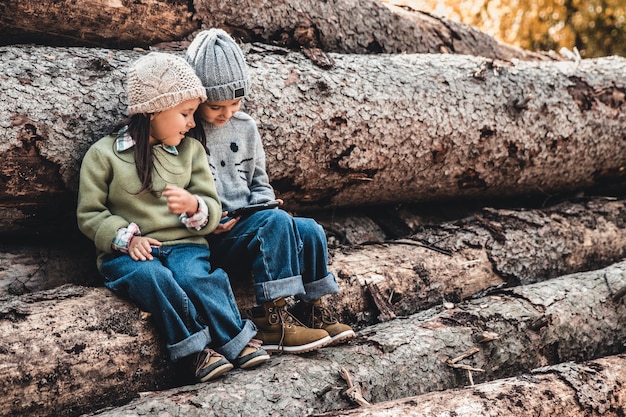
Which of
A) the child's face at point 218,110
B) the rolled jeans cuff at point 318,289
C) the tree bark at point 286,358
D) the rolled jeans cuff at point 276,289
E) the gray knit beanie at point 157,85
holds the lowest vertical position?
the tree bark at point 286,358

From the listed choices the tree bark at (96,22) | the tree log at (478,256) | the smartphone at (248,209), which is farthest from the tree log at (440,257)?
the tree bark at (96,22)

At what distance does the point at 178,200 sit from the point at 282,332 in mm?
643

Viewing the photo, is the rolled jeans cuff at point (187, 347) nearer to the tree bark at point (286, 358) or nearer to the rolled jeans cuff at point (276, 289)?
the tree bark at point (286, 358)

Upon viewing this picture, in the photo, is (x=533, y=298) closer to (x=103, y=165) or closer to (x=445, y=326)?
(x=445, y=326)

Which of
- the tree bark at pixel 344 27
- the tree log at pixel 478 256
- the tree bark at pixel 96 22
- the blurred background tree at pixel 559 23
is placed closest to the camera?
the tree bark at pixel 96 22

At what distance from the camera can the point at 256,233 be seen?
3.13 meters

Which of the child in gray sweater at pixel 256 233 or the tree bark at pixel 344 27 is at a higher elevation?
the tree bark at pixel 344 27

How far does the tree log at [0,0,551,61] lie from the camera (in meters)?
3.58

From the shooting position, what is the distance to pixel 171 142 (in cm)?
309

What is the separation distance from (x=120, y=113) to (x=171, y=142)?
0.37 meters

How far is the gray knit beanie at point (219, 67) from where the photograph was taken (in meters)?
3.17

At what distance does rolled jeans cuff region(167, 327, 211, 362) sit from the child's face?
95cm

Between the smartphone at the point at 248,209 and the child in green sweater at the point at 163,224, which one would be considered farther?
the smartphone at the point at 248,209

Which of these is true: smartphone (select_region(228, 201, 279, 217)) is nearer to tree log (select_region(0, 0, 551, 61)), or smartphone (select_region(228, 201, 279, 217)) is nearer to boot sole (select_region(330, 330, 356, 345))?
boot sole (select_region(330, 330, 356, 345))
